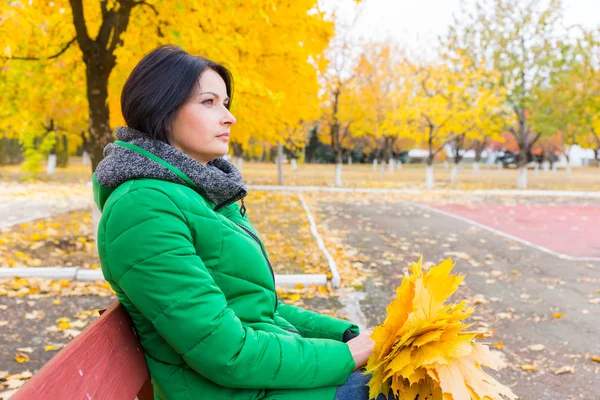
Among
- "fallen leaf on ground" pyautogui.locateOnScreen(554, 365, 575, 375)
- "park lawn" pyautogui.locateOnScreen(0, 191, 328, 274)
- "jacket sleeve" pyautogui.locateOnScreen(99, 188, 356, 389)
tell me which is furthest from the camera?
"park lawn" pyautogui.locateOnScreen(0, 191, 328, 274)

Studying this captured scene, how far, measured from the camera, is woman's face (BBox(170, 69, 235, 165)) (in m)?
1.72

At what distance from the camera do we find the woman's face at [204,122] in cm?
172

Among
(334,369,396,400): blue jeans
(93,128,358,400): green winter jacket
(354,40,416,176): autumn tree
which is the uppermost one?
(354,40,416,176): autumn tree

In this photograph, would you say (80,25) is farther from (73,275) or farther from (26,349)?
(26,349)

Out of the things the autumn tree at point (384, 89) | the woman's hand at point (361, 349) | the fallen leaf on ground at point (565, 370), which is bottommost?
the fallen leaf on ground at point (565, 370)

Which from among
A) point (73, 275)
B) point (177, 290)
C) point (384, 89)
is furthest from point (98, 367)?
point (384, 89)

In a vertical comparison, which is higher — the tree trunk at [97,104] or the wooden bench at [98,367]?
the tree trunk at [97,104]

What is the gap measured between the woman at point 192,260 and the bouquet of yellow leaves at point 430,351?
121 mm

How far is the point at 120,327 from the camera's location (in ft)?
5.13

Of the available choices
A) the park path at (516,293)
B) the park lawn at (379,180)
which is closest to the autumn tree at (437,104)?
the park lawn at (379,180)

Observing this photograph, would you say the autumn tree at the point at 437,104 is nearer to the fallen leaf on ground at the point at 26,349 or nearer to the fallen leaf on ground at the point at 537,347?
the fallen leaf on ground at the point at 537,347

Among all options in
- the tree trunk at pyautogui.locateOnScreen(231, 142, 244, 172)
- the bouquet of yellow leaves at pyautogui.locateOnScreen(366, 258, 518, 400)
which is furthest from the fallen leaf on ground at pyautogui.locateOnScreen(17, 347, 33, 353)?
the tree trunk at pyautogui.locateOnScreen(231, 142, 244, 172)

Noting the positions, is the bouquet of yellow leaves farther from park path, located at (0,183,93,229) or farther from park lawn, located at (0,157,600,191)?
park lawn, located at (0,157,600,191)

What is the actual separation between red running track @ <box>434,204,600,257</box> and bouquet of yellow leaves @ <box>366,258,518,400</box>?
28.1ft
